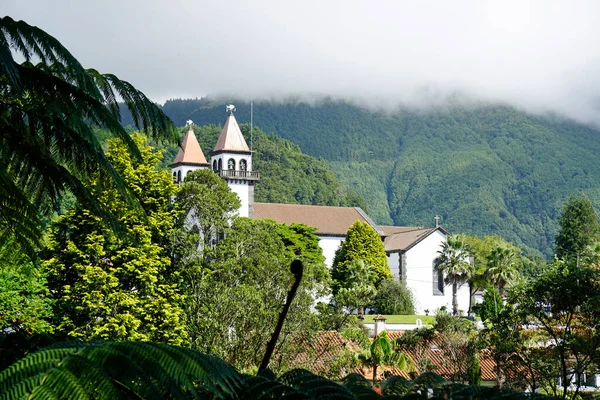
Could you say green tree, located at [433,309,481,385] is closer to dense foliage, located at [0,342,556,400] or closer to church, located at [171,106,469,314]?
dense foliage, located at [0,342,556,400]

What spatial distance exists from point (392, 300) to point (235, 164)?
1714 centimetres

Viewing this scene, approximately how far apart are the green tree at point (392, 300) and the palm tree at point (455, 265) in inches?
246

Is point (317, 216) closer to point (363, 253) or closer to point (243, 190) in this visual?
point (363, 253)

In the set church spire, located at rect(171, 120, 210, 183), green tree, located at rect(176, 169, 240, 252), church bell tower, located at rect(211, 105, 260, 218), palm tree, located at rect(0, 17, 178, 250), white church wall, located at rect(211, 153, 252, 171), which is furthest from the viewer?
white church wall, located at rect(211, 153, 252, 171)

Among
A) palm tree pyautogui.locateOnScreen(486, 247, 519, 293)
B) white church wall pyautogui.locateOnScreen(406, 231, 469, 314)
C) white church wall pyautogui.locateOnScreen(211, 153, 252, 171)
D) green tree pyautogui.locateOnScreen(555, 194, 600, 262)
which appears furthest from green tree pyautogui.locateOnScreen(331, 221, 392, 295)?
green tree pyautogui.locateOnScreen(555, 194, 600, 262)

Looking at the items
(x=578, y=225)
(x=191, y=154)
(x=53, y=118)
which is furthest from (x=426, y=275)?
A: (x=53, y=118)

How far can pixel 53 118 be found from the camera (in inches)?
224

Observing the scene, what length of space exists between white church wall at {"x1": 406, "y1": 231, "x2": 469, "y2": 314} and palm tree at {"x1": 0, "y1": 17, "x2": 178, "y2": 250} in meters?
68.8

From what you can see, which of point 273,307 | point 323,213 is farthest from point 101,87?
point 323,213

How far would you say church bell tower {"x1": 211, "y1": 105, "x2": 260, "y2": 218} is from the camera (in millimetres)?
64812

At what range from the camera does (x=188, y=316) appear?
1103 inches

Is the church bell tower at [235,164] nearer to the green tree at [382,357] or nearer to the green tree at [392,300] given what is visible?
the green tree at [392,300]

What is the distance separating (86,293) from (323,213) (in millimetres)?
53492

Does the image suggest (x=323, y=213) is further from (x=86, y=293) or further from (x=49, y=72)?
(x=49, y=72)
